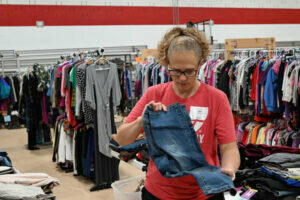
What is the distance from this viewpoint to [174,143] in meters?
1.45

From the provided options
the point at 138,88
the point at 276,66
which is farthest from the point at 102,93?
the point at 138,88

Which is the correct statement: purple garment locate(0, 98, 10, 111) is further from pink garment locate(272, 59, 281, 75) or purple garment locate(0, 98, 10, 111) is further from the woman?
the woman

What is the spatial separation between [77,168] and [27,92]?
2.13 meters

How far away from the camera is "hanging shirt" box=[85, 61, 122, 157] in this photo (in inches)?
177

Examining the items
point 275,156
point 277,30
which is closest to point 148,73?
point 275,156

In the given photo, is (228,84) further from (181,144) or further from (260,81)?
(181,144)

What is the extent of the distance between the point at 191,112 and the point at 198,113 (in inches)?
1.2

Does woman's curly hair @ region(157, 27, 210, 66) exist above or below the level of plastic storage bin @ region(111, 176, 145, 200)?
above

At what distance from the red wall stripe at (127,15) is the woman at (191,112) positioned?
31.8ft

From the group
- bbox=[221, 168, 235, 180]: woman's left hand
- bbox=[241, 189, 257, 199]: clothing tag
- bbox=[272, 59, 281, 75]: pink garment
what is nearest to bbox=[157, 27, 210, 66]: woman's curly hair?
bbox=[221, 168, 235, 180]: woman's left hand

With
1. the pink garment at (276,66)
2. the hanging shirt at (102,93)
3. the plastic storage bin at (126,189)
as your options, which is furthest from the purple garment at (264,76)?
the plastic storage bin at (126,189)

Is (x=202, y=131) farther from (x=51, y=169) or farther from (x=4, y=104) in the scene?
(x=4, y=104)

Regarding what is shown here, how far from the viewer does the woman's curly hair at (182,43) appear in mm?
1397

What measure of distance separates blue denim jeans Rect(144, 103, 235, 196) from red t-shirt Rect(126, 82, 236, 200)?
41 millimetres
